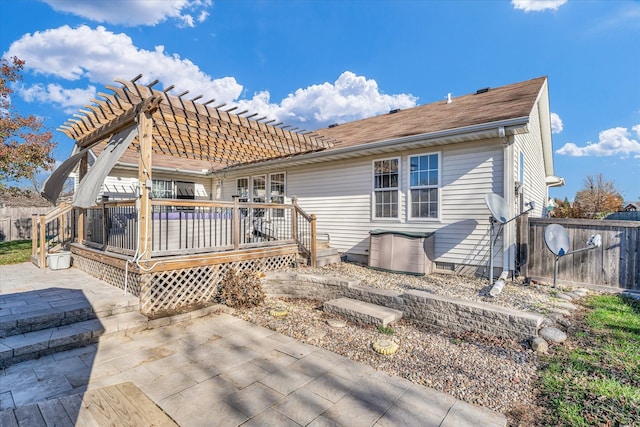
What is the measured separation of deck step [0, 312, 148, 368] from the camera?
315 cm

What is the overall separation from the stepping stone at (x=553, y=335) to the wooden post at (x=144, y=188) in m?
5.36

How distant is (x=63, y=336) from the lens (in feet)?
11.3

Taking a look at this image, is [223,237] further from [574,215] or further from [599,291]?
[574,215]

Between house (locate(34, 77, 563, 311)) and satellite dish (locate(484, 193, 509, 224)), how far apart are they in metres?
0.25

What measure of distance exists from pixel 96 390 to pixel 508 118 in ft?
22.9

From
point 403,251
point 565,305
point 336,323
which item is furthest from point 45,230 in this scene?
point 565,305

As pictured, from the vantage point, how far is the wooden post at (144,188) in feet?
14.6

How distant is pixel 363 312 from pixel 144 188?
368 cm

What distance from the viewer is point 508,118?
221 inches

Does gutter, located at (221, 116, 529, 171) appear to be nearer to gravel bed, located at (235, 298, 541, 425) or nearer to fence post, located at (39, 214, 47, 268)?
gravel bed, located at (235, 298, 541, 425)

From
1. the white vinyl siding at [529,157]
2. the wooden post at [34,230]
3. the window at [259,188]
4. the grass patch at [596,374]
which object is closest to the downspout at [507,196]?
the white vinyl siding at [529,157]

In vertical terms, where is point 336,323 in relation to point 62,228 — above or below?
below

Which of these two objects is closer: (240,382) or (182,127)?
(240,382)

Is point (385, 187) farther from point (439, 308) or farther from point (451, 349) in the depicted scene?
point (451, 349)
